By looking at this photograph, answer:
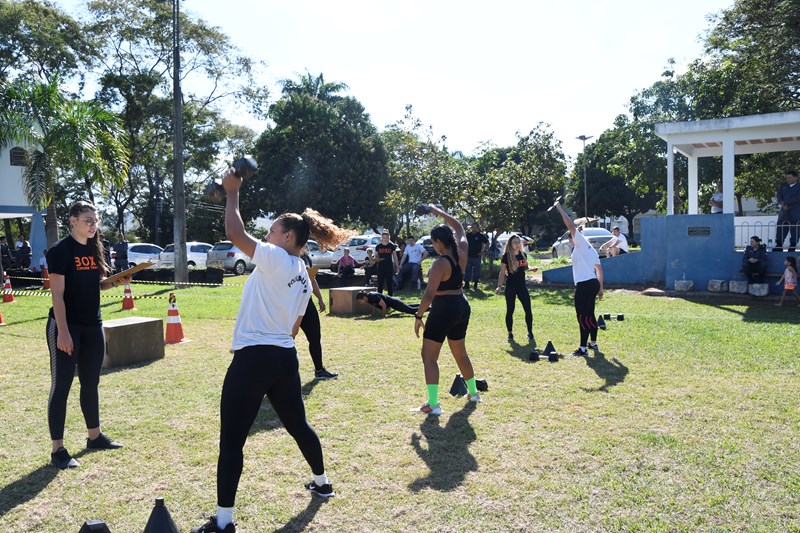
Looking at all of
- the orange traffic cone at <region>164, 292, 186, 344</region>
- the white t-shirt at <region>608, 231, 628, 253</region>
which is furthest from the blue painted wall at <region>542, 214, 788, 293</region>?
the orange traffic cone at <region>164, 292, 186, 344</region>

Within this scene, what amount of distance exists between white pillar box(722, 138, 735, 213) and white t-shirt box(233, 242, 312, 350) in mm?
15683

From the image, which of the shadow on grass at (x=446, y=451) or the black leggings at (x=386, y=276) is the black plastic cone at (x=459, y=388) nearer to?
the shadow on grass at (x=446, y=451)

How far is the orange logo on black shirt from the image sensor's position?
521cm

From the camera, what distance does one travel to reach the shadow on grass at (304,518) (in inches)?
159

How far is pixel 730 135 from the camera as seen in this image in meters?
17.3

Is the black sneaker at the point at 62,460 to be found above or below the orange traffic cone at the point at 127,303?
below

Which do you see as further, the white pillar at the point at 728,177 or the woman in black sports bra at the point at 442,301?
the white pillar at the point at 728,177

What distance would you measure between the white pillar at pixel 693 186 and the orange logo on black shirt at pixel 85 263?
1696 cm

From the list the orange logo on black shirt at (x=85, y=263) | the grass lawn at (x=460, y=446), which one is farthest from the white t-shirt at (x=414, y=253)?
the orange logo on black shirt at (x=85, y=263)

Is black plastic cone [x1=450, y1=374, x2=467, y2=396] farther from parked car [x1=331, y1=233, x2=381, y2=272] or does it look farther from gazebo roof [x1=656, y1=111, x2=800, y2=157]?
parked car [x1=331, y1=233, x2=381, y2=272]

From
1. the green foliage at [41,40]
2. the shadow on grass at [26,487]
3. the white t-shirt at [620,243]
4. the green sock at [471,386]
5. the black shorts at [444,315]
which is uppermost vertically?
the green foliage at [41,40]

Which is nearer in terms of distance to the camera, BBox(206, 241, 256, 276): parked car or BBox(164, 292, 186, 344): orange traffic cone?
BBox(164, 292, 186, 344): orange traffic cone

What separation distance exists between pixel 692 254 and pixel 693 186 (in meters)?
3.20

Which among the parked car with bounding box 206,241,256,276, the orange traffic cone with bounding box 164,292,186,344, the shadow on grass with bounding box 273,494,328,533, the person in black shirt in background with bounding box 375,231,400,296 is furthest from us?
the parked car with bounding box 206,241,256,276
